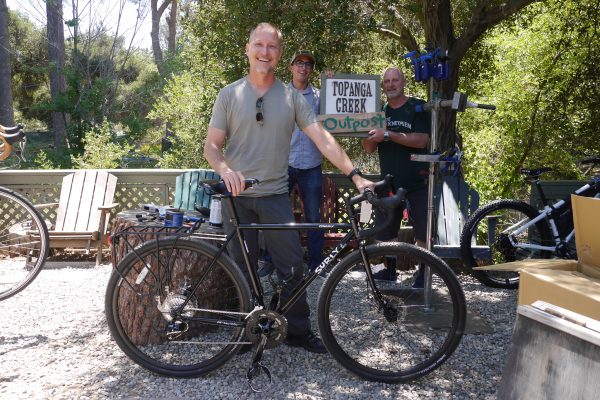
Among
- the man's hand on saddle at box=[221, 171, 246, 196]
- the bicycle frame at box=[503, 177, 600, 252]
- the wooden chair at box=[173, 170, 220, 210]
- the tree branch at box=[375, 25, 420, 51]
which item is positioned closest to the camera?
the man's hand on saddle at box=[221, 171, 246, 196]

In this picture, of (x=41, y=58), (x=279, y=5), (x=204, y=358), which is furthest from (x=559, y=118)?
(x=41, y=58)

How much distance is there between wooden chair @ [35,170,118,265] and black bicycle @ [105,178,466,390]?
3.13 metres

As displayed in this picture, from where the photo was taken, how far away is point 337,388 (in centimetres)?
330

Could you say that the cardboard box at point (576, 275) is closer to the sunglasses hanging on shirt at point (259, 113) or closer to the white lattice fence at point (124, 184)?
the sunglasses hanging on shirt at point (259, 113)

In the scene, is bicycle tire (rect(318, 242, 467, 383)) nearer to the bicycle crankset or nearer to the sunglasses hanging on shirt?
the bicycle crankset

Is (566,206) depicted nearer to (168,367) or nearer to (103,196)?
(168,367)

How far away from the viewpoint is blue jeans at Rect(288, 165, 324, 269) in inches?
201

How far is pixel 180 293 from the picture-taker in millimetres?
3365

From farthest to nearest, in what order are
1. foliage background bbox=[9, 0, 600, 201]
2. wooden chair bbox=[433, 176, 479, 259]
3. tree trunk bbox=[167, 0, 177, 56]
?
tree trunk bbox=[167, 0, 177, 56] < foliage background bbox=[9, 0, 600, 201] < wooden chair bbox=[433, 176, 479, 259]

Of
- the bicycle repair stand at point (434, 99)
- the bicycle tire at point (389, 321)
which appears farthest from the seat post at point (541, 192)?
the bicycle tire at point (389, 321)

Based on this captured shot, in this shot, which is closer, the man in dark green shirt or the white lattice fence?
the man in dark green shirt

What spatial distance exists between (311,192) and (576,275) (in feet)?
9.83

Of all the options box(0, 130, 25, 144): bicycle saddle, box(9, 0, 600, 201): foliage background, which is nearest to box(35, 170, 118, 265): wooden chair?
box(0, 130, 25, 144): bicycle saddle


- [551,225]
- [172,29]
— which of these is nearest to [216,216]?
[551,225]
